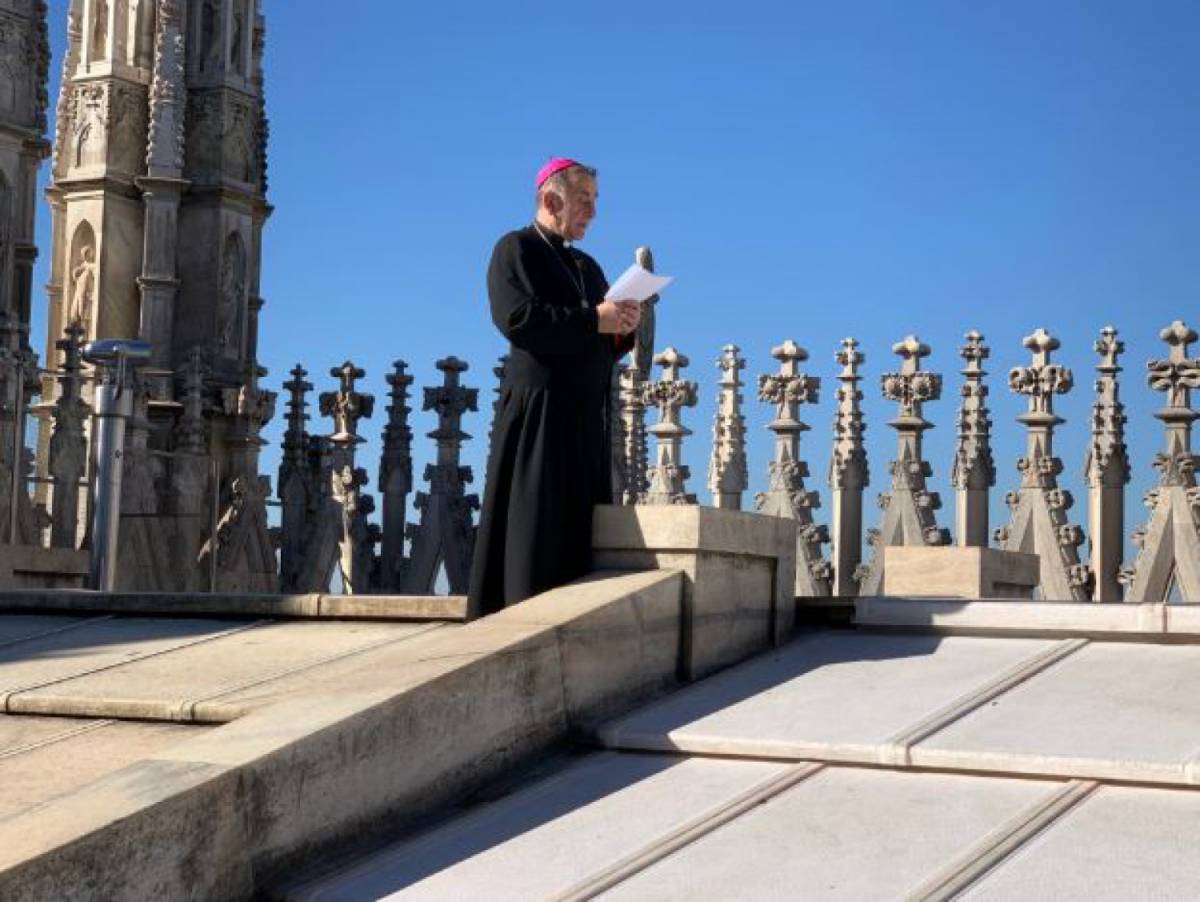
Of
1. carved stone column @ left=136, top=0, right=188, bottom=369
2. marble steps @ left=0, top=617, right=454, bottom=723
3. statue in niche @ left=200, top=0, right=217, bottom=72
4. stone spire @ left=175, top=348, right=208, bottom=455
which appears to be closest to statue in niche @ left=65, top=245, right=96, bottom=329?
carved stone column @ left=136, top=0, right=188, bottom=369

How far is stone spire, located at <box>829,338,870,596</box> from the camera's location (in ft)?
59.3

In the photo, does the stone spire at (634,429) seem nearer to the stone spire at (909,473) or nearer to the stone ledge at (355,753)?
the stone spire at (909,473)

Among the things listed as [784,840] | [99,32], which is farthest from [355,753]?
[99,32]

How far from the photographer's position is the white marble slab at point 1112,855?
185 inches

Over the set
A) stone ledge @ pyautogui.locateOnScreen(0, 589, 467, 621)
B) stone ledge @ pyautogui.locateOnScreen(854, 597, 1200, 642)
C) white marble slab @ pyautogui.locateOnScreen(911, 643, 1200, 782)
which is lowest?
white marble slab @ pyautogui.locateOnScreen(911, 643, 1200, 782)

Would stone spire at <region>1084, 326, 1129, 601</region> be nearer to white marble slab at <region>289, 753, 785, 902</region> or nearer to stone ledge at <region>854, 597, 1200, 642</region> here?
stone ledge at <region>854, 597, 1200, 642</region>

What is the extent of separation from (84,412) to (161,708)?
12.2 m

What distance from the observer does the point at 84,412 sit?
18266mm

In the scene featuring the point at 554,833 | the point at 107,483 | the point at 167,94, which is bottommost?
the point at 554,833

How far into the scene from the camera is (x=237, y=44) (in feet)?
76.4

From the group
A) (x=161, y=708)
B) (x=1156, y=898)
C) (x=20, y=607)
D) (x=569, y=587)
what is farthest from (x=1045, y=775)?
(x=20, y=607)

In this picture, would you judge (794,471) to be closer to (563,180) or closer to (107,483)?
(107,483)

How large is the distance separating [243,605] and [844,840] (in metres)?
3.86

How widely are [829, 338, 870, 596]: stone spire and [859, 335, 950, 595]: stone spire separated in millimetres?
249
